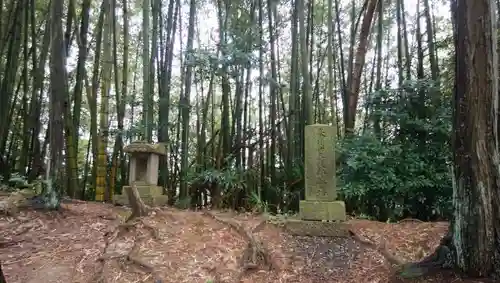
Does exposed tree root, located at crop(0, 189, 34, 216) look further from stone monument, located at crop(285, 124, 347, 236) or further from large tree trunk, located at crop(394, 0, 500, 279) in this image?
large tree trunk, located at crop(394, 0, 500, 279)

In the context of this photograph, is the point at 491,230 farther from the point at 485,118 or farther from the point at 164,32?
the point at 164,32

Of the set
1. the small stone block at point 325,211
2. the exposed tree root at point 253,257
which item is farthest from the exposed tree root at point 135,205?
the small stone block at point 325,211

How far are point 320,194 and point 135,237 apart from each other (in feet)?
6.67

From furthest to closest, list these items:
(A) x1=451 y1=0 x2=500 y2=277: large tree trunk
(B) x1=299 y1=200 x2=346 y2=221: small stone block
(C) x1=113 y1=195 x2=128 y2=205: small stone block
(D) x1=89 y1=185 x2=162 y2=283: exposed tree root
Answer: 1. (C) x1=113 y1=195 x2=128 y2=205: small stone block
2. (B) x1=299 y1=200 x2=346 y2=221: small stone block
3. (D) x1=89 y1=185 x2=162 y2=283: exposed tree root
4. (A) x1=451 y1=0 x2=500 y2=277: large tree trunk

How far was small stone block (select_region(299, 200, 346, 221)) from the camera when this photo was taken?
13.9 feet

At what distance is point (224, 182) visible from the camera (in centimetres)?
599

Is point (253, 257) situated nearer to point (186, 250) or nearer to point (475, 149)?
point (186, 250)

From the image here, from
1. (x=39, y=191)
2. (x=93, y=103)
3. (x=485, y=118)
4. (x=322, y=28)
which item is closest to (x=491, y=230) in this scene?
(x=485, y=118)

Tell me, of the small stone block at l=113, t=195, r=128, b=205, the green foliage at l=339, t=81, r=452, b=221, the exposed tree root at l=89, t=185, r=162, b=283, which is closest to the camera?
the exposed tree root at l=89, t=185, r=162, b=283

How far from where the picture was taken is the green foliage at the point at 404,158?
5215 mm

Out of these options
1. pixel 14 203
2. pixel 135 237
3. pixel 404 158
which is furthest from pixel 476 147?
pixel 14 203

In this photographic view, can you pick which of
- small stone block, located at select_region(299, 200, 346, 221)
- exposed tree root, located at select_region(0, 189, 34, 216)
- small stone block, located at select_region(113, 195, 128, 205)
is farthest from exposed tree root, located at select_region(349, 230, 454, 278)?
small stone block, located at select_region(113, 195, 128, 205)

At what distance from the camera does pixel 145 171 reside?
19.3 ft

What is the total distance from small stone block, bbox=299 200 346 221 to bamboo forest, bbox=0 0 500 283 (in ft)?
0.05
